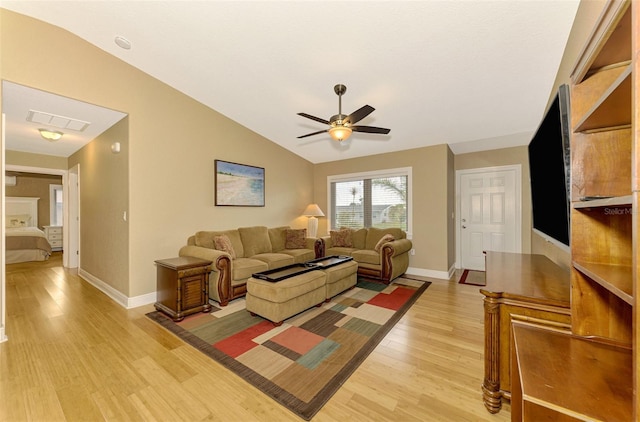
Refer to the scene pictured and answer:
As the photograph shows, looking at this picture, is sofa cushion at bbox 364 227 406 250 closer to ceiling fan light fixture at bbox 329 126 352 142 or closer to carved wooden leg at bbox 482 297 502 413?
ceiling fan light fixture at bbox 329 126 352 142

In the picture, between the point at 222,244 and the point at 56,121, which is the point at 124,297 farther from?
the point at 56,121

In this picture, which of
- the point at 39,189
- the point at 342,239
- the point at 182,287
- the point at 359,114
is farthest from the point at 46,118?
the point at 39,189

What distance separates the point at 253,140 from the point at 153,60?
196 cm

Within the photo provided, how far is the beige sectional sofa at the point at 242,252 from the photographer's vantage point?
3246mm

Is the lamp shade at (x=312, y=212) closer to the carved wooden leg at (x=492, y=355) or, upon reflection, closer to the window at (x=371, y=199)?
the window at (x=371, y=199)

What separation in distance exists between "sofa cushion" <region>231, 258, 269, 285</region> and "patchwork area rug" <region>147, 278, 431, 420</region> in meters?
0.33

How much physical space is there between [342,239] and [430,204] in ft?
5.92

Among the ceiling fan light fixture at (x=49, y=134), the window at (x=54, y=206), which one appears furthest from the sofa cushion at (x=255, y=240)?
the window at (x=54, y=206)

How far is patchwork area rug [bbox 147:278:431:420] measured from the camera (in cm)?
176

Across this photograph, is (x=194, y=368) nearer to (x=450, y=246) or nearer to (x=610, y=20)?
(x=610, y=20)

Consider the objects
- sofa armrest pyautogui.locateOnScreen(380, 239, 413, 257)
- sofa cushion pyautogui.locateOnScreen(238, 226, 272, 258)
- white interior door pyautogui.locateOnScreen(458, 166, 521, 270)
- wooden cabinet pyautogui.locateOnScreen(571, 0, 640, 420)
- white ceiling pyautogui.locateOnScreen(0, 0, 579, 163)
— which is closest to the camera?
wooden cabinet pyautogui.locateOnScreen(571, 0, 640, 420)

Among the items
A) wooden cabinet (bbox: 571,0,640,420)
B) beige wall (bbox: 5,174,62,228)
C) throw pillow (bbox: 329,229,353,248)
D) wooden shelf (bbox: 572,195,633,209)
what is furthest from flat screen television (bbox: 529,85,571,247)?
beige wall (bbox: 5,174,62,228)

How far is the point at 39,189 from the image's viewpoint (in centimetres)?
783

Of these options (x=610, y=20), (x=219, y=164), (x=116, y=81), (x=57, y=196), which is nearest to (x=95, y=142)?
(x=116, y=81)
